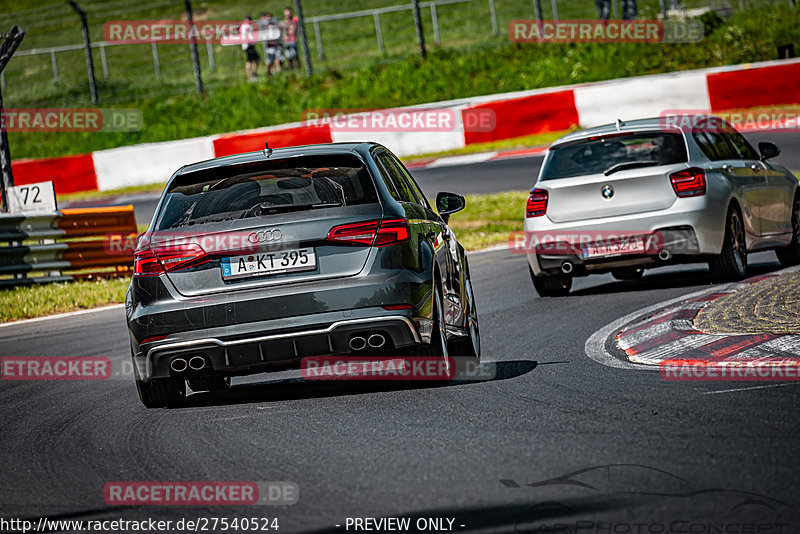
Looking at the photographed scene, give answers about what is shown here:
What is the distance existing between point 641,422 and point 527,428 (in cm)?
55

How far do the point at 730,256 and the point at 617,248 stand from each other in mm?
1101

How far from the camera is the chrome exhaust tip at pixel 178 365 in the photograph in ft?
23.6

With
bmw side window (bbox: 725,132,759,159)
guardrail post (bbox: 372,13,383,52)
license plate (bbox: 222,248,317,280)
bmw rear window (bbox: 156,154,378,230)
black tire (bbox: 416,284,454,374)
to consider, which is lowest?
black tire (bbox: 416,284,454,374)

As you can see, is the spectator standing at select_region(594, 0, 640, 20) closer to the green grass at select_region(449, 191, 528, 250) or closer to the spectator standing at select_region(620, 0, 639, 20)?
the spectator standing at select_region(620, 0, 639, 20)

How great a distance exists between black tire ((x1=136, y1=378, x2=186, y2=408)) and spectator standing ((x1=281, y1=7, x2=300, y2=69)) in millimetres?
24389

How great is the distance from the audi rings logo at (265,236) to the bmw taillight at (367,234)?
0.29 m

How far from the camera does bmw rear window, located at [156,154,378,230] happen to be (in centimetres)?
739

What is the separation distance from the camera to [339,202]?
24.1 feet

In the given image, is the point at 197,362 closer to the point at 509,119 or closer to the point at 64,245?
the point at 64,245

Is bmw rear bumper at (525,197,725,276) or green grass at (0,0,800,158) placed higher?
green grass at (0,0,800,158)

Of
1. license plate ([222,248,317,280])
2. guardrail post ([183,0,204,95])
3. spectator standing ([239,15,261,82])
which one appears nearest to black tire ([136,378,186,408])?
license plate ([222,248,317,280])

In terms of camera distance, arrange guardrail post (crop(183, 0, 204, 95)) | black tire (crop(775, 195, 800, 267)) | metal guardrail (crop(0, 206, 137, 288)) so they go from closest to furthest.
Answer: black tire (crop(775, 195, 800, 267)) < metal guardrail (crop(0, 206, 137, 288)) < guardrail post (crop(183, 0, 204, 95))

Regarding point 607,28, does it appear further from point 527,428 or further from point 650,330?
point 527,428

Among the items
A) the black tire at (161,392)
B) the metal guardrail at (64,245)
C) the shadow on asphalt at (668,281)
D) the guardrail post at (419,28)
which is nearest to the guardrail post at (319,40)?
the guardrail post at (419,28)
